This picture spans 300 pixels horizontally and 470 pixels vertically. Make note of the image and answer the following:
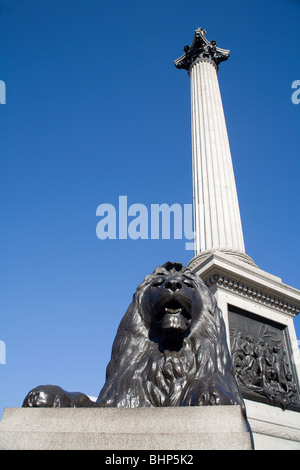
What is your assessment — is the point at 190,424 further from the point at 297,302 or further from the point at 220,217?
the point at 220,217

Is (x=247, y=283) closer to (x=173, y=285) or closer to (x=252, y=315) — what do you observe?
(x=252, y=315)

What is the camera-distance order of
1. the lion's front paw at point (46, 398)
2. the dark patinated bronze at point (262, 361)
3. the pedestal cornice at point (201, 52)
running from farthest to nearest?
the pedestal cornice at point (201, 52) < the dark patinated bronze at point (262, 361) < the lion's front paw at point (46, 398)

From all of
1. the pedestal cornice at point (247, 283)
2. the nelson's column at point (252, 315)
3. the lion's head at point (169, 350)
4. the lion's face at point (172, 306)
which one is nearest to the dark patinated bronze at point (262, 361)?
the nelson's column at point (252, 315)

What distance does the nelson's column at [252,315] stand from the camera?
772cm

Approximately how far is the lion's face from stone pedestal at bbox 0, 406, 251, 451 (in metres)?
0.97

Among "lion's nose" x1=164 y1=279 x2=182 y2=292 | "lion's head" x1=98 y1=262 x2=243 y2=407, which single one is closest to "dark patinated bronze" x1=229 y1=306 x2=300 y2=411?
"lion's head" x1=98 y1=262 x2=243 y2=407

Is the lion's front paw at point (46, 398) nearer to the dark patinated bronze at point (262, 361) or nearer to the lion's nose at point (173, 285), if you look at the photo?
the lion's nose at point (173, 285)

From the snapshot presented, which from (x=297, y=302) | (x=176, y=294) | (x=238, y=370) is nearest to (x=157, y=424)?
(x=176, y=294)

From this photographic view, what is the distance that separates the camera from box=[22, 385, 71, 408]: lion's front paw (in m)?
2.84

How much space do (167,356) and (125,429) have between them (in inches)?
39.5

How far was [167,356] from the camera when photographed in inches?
138

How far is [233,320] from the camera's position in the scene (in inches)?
343

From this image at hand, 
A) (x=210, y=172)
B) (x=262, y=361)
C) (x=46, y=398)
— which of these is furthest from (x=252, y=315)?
(x=46, y=398)

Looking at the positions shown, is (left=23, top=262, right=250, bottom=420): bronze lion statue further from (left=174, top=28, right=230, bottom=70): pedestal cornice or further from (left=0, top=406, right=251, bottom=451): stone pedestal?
(left=174, top=28, right=230, bottom=70): pedestal cornice
